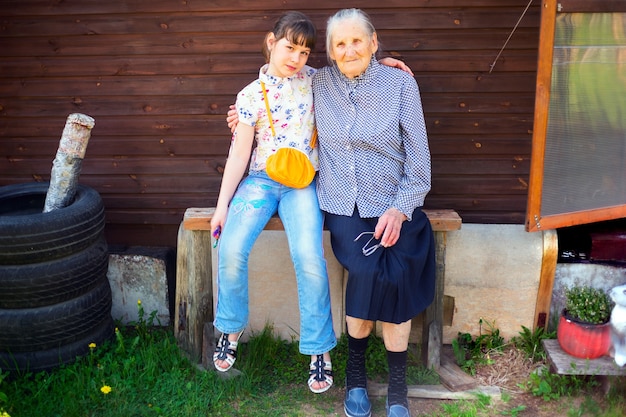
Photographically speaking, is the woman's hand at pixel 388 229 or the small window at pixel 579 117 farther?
the small window at pixel 579 117

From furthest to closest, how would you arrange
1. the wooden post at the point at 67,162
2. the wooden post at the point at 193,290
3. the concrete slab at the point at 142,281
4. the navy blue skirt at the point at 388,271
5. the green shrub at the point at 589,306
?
1. the concrete slab at the point at 142,281
2. the wooden post at the point at 193,290
3. the wooden post at the point at 67,162
4. the green shrub at the point at 589,306
5. the navy blue skirt at the point at 388,271

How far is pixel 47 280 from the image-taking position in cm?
317

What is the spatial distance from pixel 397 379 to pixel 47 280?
1.81m

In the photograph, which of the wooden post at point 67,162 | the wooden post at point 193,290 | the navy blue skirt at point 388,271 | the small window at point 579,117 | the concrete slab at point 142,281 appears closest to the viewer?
the navy blue skirt at point 388,271

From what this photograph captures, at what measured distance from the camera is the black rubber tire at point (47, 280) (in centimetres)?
313

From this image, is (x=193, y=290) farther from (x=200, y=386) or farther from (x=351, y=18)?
(x=351, y=18)

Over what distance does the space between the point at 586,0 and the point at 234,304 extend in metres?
2.25

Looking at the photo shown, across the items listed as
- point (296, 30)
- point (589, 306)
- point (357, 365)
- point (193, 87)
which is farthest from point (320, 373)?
point (193, 87)

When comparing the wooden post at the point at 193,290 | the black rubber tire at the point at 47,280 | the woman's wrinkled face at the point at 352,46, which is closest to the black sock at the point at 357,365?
the wooden post at the point at 193,290

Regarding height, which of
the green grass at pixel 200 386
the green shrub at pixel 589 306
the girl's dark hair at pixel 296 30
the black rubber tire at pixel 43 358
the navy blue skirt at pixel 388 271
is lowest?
the green grass at pixel 200 386

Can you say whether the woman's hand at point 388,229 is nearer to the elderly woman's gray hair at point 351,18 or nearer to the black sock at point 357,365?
the black sock at point 357,365

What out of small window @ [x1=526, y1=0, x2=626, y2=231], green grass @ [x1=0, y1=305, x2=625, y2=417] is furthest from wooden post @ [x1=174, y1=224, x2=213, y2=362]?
small window @ [x1=526, y1=0, x2=626, y2=231]

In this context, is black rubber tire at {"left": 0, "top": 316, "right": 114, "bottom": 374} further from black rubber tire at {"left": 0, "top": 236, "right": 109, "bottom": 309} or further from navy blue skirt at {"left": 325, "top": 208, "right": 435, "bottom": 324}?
navy blue skirt at {"left": 325, "top": 208, "right": 435, "bottom": 324}

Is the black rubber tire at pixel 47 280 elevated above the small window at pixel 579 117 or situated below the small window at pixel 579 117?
below
